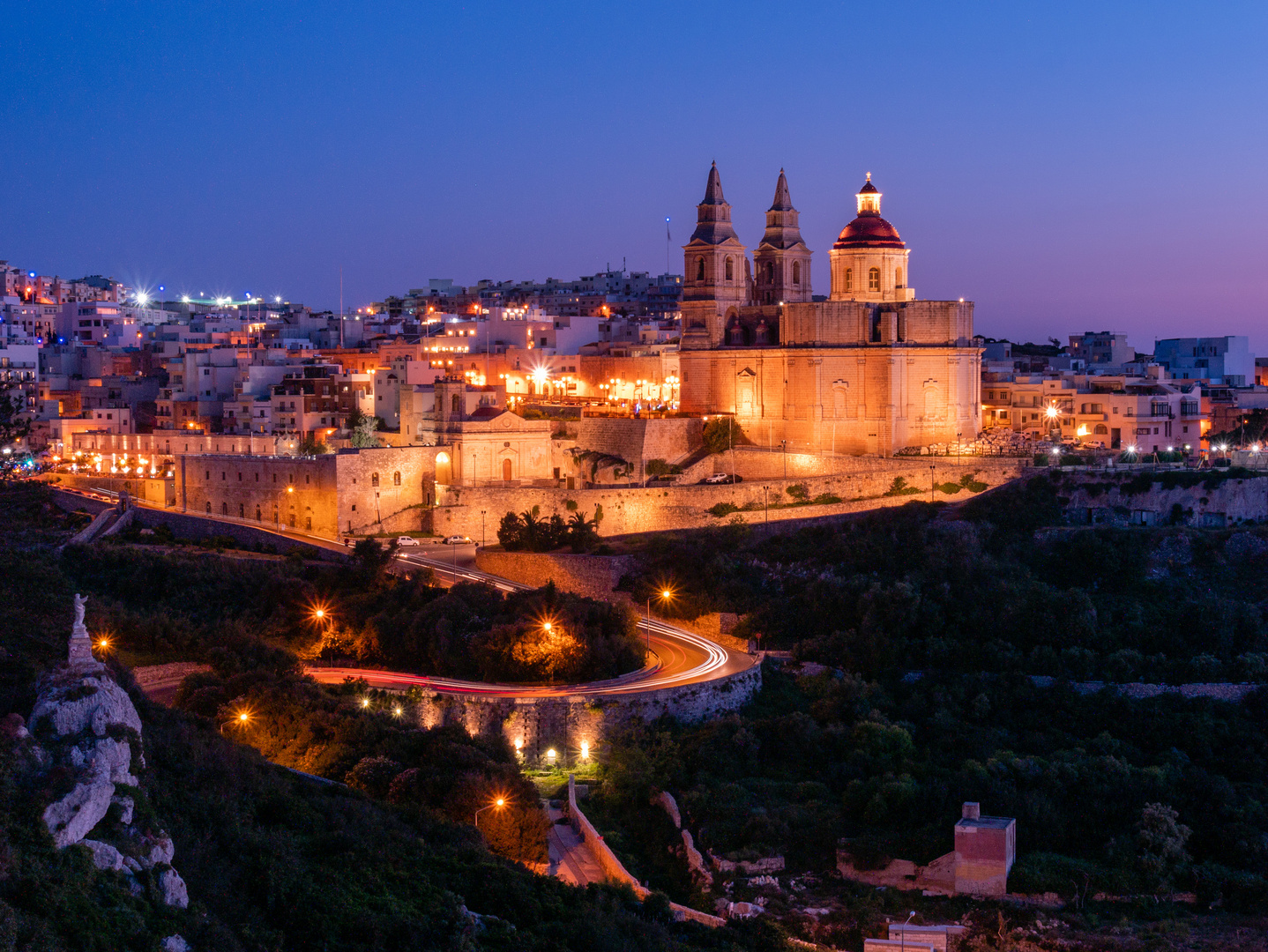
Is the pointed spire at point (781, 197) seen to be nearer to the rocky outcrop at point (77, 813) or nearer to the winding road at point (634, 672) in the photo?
the winding road at point (634, 672)

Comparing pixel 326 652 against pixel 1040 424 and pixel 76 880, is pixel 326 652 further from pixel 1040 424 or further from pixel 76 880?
pixel 1040 424

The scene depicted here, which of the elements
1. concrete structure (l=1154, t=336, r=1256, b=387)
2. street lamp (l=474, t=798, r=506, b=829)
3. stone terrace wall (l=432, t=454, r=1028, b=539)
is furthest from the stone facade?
concrete structure (l=1154, t=336, r=1256, b=387)

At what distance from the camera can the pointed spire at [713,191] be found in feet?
162

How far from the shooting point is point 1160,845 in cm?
2388

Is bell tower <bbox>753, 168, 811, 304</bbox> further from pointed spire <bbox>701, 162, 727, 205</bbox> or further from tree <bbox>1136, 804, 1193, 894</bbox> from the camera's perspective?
tree <bbox>1136, 804, 1193, 894</bbox>

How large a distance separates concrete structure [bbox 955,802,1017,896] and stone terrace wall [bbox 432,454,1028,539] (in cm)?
1565

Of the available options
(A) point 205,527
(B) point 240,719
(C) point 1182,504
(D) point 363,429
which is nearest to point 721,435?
(D) point 363,429

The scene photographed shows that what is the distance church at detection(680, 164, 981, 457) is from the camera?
144 ft

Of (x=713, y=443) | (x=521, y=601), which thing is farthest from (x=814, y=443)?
(x=521, y=601)

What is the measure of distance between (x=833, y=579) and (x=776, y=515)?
478 centimetres

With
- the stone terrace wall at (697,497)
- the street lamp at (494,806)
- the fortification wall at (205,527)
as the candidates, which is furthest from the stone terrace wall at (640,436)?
the street lamp at (494,806)

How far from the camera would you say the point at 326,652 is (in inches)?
1340

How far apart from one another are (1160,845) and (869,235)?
27.1 metres

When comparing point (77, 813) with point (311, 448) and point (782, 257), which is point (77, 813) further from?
point (782, 257)
